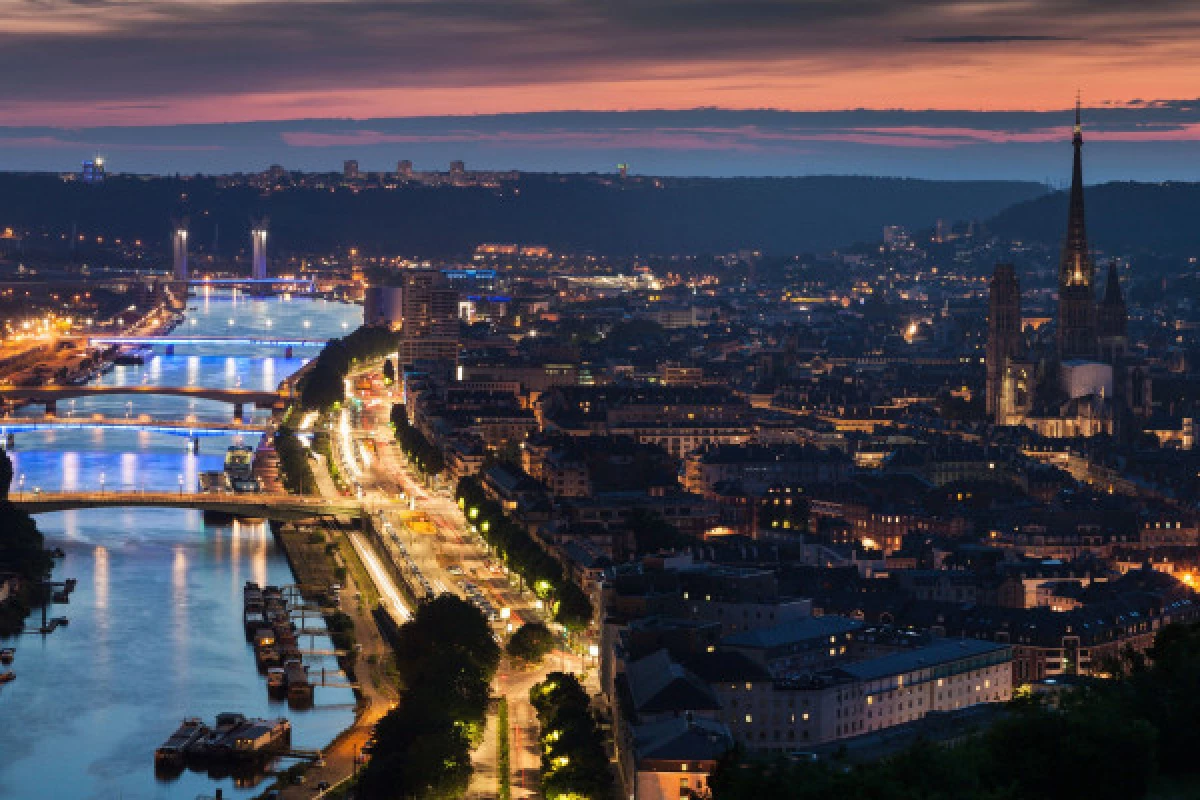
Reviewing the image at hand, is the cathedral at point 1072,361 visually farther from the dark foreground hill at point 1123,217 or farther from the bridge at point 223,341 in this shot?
the dark foreground hill at point 1123,217

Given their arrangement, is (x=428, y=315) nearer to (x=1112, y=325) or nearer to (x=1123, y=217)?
(x=1112, y=325)

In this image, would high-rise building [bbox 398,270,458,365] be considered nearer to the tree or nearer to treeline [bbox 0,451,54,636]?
treeline [bbox 0,451,54,636]

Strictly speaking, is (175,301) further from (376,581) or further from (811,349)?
(376,581)

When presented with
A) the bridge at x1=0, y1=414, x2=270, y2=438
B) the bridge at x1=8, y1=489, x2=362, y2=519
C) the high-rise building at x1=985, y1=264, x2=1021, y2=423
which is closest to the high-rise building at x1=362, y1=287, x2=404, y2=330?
the bridge at x1=0, y1=414, x2=270, y2=438

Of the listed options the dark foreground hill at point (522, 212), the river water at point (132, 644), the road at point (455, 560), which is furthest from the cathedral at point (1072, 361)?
the dark foreground hill at point (522, 212)

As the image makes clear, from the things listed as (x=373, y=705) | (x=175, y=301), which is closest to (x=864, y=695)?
(x=373, y=705)
